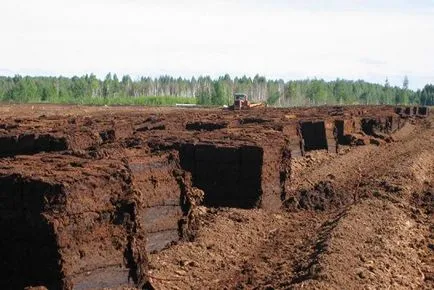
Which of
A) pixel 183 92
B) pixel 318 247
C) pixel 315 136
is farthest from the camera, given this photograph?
pixel 183 92

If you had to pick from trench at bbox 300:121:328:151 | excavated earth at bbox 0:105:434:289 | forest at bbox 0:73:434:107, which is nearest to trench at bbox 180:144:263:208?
excavated earth at bbox 0:105:434:289

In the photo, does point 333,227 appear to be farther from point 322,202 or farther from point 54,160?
point 54,160

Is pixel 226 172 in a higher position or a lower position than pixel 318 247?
higher

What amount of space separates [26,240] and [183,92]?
157 metres

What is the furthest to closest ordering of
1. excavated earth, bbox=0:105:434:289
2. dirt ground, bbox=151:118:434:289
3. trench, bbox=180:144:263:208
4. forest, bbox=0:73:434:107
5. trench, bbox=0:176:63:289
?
forest, bbox=0:73:434:107, trench, bbox=180:144:263:208, dirt ground, bbox=151:118:434:289, excavated earth, bbox=0:105:434:289, trench, bbox=0:176:63:289

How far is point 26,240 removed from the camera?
Answer: 8.56 m

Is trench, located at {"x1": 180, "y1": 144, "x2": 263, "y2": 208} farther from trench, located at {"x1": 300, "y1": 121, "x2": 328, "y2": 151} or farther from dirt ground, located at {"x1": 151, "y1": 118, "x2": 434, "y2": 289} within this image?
trench, located at {"x1": 300, "y1": 121, "x2": 328, "y2": 151}

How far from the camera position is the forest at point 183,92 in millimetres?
115387

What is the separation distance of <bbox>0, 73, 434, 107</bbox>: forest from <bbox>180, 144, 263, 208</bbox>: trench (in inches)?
3690

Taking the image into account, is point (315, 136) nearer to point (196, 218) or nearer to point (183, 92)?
point (196, 218)

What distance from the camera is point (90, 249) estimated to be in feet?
28.9

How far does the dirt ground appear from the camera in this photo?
33.5 feet

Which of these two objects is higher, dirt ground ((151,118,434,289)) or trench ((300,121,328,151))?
trench ((300,121,328,151))

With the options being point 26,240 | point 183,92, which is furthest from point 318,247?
point 183,92
